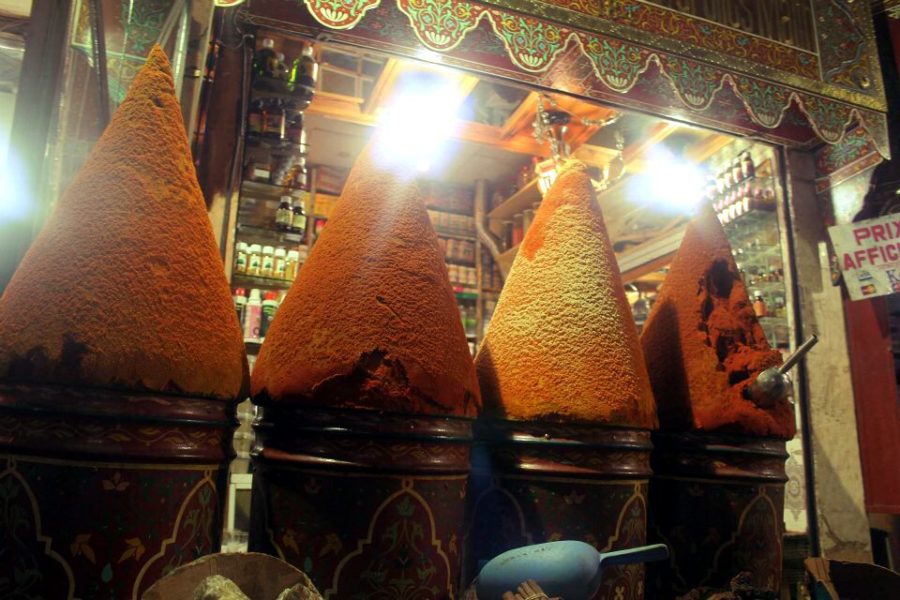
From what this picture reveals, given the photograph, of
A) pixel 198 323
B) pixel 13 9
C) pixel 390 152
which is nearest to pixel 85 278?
pixel 198 323

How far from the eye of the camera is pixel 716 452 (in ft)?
3.40

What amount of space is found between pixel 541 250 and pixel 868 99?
1.89 meters

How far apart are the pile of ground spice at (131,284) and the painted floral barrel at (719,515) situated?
75 cm

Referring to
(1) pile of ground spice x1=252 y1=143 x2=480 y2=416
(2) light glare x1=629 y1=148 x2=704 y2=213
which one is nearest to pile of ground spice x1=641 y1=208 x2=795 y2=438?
(1) pile of ground spice x1=252 y1=143 x2=480 y2=416

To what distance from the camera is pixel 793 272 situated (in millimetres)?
2658

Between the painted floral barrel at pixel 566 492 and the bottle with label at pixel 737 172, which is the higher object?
the bottle with label at pixel 737 172

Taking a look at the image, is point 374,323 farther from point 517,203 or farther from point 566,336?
point 517,203

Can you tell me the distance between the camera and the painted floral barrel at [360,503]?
73 cm

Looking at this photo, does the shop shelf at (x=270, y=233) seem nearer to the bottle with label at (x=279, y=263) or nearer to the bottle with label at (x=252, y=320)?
the bottle with label at (x=279, y=263)

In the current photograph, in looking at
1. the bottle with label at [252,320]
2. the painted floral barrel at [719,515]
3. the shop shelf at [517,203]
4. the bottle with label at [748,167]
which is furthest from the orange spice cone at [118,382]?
the shop shelf at [517,203]

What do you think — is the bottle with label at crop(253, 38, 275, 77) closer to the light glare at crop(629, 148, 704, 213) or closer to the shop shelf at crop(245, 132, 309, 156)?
the shop shelf at crop(245, 132, 309, 156)

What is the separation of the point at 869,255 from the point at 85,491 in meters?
2.95

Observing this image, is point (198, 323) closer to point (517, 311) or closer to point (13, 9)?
point (517, 311)

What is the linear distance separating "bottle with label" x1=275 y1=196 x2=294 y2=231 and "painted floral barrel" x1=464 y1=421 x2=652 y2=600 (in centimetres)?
235
